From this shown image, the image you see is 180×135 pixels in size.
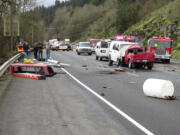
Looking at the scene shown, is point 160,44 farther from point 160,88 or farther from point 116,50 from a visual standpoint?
point 160,88

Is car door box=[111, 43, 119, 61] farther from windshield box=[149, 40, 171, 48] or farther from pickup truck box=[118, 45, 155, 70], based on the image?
windshield box=[149, 40, 171, 48]

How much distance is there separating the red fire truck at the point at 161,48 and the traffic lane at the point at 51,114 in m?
20.5

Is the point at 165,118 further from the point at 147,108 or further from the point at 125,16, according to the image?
the point at 125,16

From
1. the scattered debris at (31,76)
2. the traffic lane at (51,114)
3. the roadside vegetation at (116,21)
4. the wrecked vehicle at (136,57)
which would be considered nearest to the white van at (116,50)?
the wrecked vehicle at (136,57)

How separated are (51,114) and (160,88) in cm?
394

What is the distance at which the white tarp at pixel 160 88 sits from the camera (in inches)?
452

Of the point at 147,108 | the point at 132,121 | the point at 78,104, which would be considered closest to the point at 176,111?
the point at 147,108

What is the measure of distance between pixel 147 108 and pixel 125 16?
78018 millimetres

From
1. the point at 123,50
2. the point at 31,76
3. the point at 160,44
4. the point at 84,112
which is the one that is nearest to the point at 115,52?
the point at 123,50

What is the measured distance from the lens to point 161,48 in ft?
109

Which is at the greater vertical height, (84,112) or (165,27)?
(165,27)

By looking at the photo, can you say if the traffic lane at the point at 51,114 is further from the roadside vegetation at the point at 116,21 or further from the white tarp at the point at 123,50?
the white tarp at the point at 123,50

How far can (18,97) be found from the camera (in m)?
12.0

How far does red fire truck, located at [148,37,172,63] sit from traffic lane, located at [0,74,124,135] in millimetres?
20550
